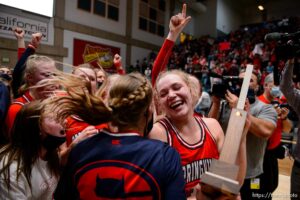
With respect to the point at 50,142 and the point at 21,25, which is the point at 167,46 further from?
the point at 21,25

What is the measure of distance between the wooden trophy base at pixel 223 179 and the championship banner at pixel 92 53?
10.9 m

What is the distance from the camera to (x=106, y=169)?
95 centimetres

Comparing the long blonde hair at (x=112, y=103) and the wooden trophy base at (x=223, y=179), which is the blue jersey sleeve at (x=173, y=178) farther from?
the wooden trophy base at (x=223, y=179)

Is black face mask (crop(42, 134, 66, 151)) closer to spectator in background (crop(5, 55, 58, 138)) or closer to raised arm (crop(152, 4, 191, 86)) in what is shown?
spectator in background (crop(5, 55, 58, 138))

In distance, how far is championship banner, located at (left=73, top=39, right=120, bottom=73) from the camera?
11.9 m

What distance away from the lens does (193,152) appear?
4.37ft

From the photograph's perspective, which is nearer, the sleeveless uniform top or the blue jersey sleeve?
the blue jersey sleeve

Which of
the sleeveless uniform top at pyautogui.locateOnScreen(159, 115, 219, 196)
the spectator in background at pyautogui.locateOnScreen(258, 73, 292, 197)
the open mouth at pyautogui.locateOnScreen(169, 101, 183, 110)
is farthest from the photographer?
the spectator in background at pyautogui.locateOnScreen(258, 73, 292, 197)

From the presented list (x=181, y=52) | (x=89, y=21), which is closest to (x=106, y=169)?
(x=89, y=21)

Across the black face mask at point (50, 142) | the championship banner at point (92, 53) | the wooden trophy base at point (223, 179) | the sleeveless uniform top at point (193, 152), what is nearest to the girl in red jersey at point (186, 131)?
the sleeveless uniform top at point (193, 152)

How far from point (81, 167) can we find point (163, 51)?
3.51 feet

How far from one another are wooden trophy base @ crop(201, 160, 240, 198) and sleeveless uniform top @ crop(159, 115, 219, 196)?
2.13 ft

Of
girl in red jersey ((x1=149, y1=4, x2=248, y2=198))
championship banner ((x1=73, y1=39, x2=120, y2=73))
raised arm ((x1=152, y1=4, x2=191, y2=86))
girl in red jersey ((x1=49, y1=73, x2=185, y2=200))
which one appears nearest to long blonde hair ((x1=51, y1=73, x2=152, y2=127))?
girl in red jersey ((x1=49, y1=73, x2=185, y2=200))

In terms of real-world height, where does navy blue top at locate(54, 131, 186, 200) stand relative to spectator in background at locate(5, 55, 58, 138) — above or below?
below
